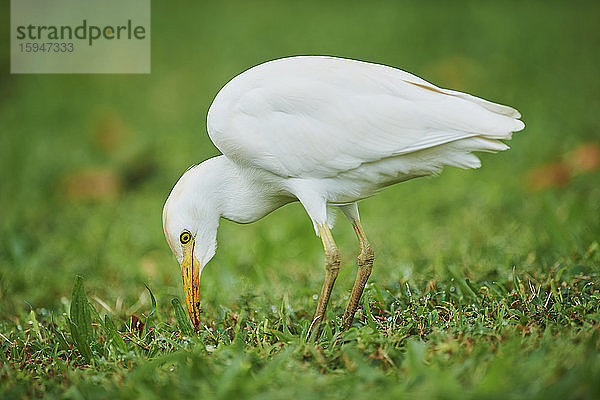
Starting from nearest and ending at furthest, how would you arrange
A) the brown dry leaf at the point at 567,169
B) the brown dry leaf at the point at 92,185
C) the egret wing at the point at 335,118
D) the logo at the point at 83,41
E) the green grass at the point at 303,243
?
the green grass at the point at 303,243
the egret wing at the point at 335,118
the brown dry leaf at the point at 567,169
the brown dry leaf at the point at 92,185
the logo at the point at 83,41

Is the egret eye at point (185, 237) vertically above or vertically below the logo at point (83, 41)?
below

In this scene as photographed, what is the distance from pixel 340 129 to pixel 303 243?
2.66 metres

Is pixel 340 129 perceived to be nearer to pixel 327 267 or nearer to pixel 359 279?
pixel 327 267

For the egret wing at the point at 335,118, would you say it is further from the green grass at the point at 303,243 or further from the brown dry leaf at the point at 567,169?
the brown dry leaf at the point at 567,169

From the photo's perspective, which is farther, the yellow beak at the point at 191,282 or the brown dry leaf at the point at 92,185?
the brown dry leaf at the point at 92,185

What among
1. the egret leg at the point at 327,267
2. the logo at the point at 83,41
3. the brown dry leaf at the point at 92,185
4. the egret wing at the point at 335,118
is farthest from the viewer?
the logo at the point at 83,41

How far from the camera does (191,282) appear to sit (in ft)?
12.3

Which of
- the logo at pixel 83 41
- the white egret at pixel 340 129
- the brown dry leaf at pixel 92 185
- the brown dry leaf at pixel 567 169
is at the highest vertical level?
the logo at pixel 83 41

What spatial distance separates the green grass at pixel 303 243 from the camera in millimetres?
2916

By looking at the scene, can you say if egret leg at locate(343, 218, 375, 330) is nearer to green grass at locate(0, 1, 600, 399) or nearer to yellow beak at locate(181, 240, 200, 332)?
green grass at locate(0, 1, 600, 399)

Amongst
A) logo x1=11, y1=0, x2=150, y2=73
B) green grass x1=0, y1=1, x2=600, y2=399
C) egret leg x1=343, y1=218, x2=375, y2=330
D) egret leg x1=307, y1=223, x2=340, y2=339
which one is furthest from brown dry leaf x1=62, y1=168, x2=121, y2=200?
egret leg x1=307, y1=223, x2=340, y2=339

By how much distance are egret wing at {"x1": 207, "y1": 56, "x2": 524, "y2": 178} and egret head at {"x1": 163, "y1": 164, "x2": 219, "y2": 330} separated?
357 millimetres

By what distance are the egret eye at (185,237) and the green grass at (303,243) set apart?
51cm

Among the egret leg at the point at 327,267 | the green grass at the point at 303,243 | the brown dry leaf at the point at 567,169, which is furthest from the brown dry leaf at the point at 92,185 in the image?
the brown dry leaf at the point at 567,169
